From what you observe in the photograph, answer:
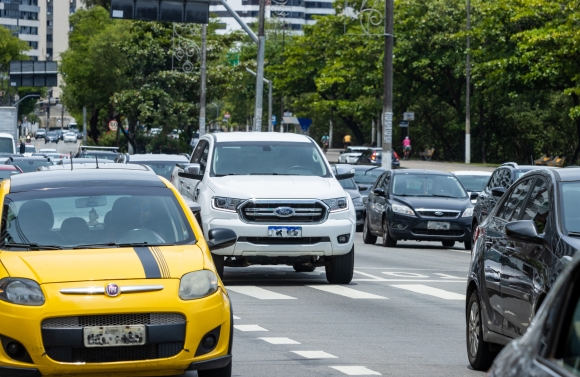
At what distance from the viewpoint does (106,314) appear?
25.0 ft

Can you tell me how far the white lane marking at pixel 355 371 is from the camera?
9.00m

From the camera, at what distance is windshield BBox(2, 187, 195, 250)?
8695 mm

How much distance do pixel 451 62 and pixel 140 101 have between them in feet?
54.9

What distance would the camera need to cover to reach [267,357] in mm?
9867

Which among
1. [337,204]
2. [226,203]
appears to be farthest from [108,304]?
[337,204]

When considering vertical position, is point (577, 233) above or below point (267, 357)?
above

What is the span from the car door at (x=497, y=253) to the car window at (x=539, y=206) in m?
0.15

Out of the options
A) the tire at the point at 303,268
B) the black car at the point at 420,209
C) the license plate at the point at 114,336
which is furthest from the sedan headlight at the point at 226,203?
the black car at the point at 420,209

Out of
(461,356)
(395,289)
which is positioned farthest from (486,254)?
(395,289)

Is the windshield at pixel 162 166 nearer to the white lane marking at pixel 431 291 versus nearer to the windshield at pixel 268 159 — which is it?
the windshield at pixel 268 159

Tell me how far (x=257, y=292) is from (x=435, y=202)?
10.5 metres

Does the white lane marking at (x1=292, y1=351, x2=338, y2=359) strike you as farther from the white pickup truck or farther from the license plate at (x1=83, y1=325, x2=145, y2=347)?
the white pickup truck

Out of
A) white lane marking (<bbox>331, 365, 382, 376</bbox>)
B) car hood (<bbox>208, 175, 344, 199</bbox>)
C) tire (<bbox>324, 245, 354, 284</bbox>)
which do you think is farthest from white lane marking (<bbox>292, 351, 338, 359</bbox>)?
tire (<bbox>324, 245, 354, 284</bbox>)

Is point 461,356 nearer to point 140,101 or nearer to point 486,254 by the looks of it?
point 486,254
